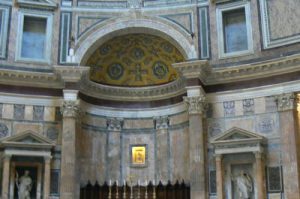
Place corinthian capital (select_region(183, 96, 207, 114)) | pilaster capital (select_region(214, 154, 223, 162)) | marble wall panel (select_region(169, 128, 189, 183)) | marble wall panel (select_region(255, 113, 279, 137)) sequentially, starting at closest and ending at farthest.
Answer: pilaster capital (select_region(214, 154, 223, 162))
marble wall panel (select_region(255, 113, 279, 137))
corinthian capital (select_region(183, 96, 207, 114))
marble wall panel (select_region(169, 128, 189, 183))

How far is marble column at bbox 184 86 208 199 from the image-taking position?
73.2ft

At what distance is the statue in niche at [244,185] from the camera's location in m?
22.1

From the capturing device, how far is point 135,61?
27.1 metres

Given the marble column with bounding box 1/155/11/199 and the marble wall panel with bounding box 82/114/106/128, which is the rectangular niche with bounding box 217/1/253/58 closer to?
the marble wall panel with bounding box 82/114/106/128

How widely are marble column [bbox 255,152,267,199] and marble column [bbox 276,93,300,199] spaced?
870 mm

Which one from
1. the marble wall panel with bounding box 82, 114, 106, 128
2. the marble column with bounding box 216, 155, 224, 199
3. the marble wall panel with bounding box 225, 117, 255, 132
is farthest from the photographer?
the marble wall panel with bounding box 82, 114, 106, 128

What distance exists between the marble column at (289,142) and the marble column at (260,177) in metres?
0.87

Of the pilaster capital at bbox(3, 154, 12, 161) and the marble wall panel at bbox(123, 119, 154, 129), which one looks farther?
the marble wall panel at bbox(123, 119, 154, 129)

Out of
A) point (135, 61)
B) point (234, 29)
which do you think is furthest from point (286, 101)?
point (135, 61)

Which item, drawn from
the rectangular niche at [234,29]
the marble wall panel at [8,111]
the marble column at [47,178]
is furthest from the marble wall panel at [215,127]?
the marble wall panel at [8,111]

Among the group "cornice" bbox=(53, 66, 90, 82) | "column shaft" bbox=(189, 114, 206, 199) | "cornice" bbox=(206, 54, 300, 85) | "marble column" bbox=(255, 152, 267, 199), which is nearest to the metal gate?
"column shaft" bbox=(189, 114, 206, 199)

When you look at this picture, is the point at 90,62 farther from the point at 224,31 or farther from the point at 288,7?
the point at 288,7

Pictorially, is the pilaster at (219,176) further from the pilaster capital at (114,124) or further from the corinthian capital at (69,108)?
the corinthian capital at (69,108)

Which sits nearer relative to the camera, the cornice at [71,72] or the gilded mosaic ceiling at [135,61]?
the cornice at [71,72]
